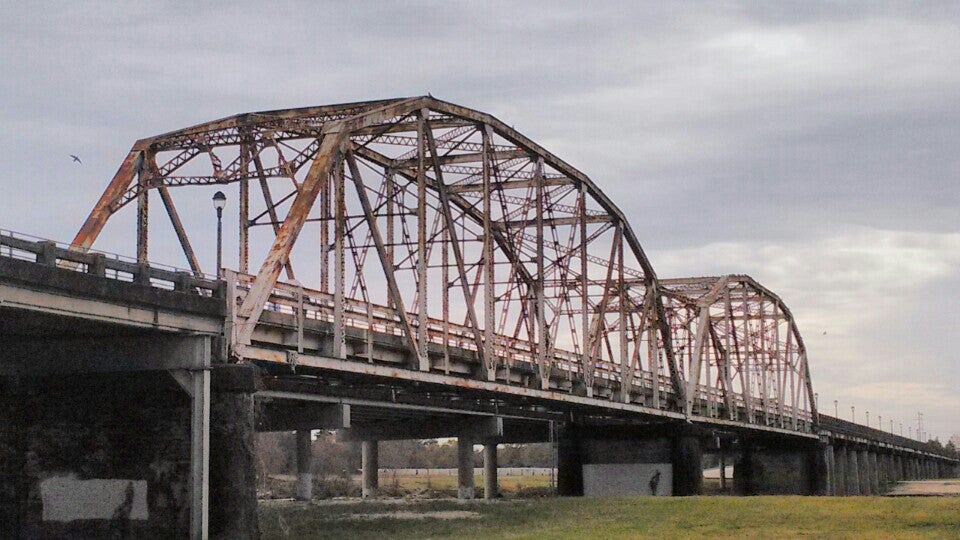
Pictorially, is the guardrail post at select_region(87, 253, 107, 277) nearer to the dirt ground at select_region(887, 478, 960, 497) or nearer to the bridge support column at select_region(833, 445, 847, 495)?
the dirt ground at select_region(887, 478, 960, 497)

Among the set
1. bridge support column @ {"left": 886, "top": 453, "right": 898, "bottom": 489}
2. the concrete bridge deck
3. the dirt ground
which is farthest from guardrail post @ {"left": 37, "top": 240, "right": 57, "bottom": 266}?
bridge support column @ {"left": 886, "top": 453, "right": 898, "bottom": 489}

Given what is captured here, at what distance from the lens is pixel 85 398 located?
34.0 meters

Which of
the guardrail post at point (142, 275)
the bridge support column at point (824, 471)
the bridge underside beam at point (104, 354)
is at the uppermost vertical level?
the guardrail post at point (142, 275)

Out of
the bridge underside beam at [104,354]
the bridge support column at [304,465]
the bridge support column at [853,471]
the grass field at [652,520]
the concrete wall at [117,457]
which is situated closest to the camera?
the concrete wall at [117,457]

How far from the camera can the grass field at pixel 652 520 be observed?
122ft

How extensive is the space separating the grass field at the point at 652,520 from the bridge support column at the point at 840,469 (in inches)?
2921

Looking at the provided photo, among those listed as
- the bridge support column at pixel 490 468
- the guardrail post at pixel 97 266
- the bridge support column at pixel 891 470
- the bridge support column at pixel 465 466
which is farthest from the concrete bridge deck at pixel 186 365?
the bridge support column at pixel 891 470

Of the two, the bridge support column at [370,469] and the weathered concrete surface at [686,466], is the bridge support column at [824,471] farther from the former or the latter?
the bridge support column at [370,469]

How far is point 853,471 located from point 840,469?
6.42 metres

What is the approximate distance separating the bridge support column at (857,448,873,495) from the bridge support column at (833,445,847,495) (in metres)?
8.51

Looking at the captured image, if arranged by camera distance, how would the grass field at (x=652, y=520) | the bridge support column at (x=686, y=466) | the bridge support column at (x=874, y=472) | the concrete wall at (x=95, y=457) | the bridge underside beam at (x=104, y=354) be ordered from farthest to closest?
1. the bridge support column at (x=874, y=472)
2. the bridge support column at (x=686, y=466)
3. the grass field at (x=652, y=520)
4. the bridge underside beam at (x=104, y=354)
5. the concrete wall at (x=95, y=457)

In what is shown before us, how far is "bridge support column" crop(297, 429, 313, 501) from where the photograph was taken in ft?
206

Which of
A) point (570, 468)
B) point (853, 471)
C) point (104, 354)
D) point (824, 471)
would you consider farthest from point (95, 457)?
point (853, 471)

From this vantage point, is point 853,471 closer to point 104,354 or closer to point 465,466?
point 465,466
